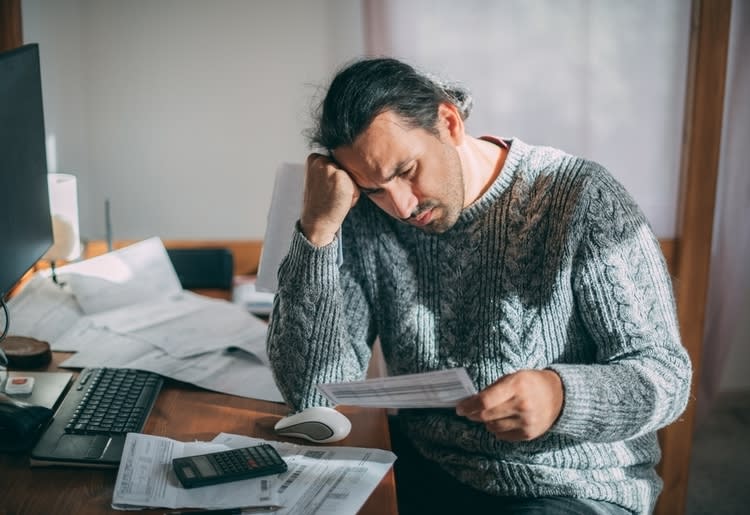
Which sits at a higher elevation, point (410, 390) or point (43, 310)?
point (410, 390)

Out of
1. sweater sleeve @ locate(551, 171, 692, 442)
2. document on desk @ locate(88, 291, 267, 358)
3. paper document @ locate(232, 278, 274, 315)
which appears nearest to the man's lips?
sweater sleeve @ locate(551, 171, 692, 442)

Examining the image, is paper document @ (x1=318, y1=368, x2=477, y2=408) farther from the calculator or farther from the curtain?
the curtain

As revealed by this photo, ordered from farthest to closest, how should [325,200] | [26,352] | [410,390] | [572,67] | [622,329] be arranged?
1. [572,67]
2. [26,352]
3. [325,200]
4. [622,329]
5. [410,390]

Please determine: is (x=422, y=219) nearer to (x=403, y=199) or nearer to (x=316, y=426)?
(x=403, y=199)

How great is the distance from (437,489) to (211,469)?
445 mm

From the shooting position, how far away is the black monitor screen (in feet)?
4.30

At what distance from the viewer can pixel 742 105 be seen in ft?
6.92

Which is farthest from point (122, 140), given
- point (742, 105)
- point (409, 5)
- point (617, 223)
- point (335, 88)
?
point (742, 105)

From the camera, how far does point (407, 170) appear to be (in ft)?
4.28

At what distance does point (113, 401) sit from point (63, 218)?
24.0 inches

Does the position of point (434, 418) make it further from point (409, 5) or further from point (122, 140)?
point (122, 140)

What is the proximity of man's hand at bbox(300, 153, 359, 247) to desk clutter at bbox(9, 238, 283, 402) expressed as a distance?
0.29 meters

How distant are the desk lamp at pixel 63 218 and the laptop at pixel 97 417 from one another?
1.50 ft

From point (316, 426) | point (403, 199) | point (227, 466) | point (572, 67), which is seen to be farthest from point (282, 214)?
point (572, 67)
